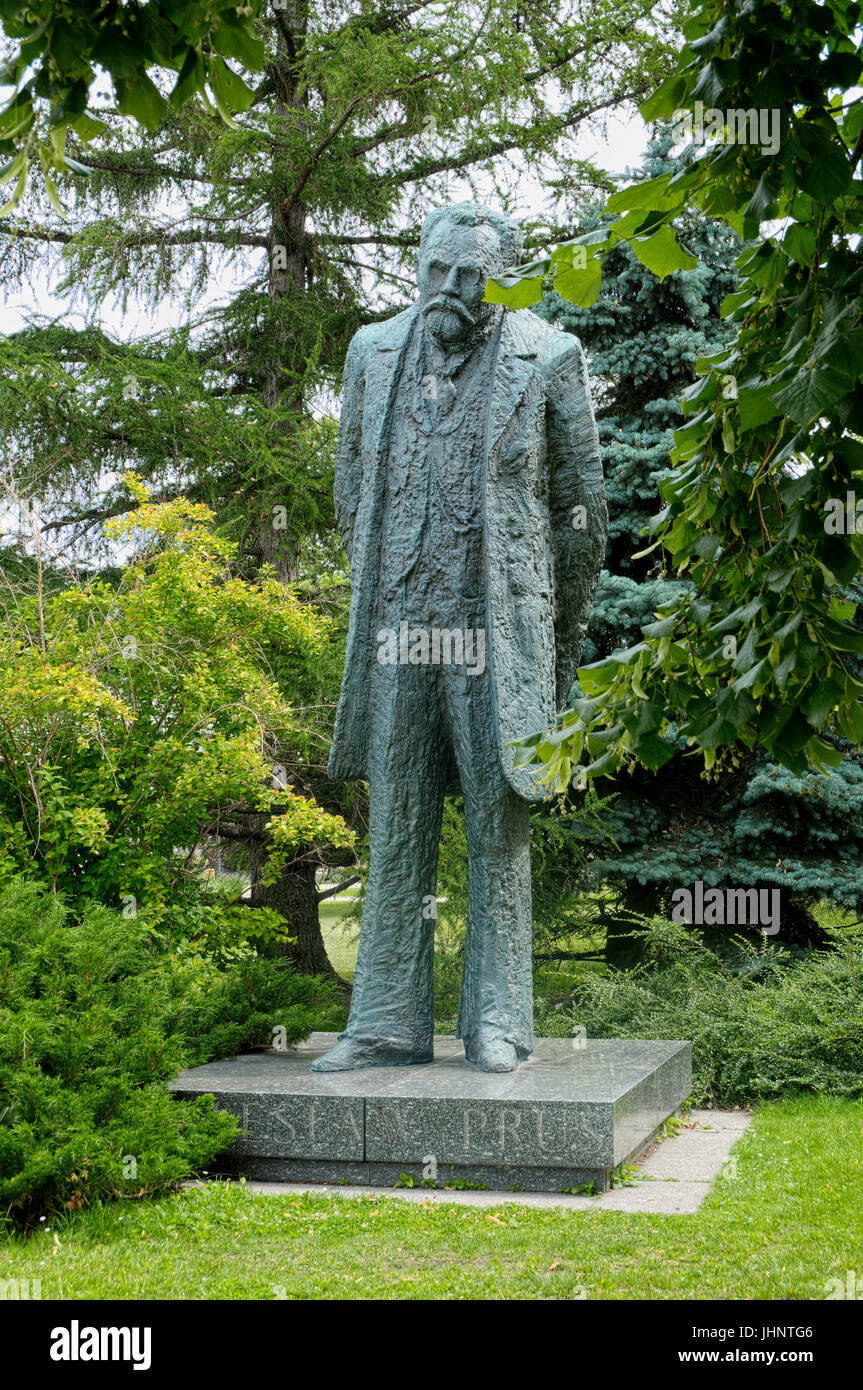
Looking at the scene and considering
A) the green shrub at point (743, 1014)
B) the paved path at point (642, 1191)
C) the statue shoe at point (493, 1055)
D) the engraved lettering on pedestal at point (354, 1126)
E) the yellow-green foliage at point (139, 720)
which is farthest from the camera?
the green shrub at point (743, 1014)

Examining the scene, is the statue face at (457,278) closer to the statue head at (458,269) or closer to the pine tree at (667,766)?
the statue head at (458,269)

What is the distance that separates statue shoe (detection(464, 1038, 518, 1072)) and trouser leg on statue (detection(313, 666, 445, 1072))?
0.93 ft

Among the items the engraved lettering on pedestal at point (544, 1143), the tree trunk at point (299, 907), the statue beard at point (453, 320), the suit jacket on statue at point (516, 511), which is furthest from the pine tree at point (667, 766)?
the engraved lettering on pedestal at point (544, 1143)

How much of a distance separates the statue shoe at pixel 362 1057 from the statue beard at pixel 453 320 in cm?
312

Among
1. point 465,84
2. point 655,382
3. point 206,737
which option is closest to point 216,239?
point 465,84

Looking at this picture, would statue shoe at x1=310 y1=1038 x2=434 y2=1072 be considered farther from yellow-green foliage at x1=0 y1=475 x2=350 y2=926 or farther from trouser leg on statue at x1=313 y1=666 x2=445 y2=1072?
yellow-green foliage at x1=0 y1=475 x2=350 y2=926

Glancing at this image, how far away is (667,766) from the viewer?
35.8 feet

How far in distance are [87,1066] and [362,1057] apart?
130 centimetres

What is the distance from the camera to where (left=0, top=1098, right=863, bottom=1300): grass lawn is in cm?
374

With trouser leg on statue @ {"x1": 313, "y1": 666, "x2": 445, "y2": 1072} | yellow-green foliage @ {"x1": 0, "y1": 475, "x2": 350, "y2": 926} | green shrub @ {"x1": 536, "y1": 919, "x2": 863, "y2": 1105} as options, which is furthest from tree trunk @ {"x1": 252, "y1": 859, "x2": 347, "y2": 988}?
trouser leg on statue @ {"x1": 313, "y1": 666, "x2": 445, "y2": 1072}

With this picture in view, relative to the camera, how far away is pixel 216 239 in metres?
13.0

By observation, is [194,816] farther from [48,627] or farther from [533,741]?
[533,741]

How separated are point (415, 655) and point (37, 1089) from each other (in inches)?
96.2

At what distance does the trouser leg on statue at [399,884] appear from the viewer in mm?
5801
